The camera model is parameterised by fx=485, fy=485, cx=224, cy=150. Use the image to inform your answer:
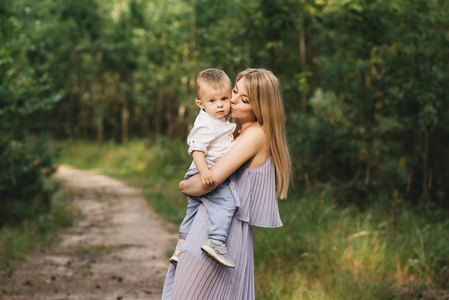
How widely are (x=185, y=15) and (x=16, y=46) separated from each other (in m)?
14.1

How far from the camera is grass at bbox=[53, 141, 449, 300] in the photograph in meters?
4.78

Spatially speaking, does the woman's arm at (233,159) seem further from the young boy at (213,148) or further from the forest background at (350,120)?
the forest background at (350,120)

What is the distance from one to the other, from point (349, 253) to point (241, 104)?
3.27 meters

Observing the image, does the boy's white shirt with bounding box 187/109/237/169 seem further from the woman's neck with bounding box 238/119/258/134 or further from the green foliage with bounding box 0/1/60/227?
the green foliage with bounding box 0/1/60/227

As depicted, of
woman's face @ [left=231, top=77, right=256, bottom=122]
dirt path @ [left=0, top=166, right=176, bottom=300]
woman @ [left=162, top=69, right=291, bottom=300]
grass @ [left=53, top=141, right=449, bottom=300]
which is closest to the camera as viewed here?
woman @ [left=162, top=69, right=291, bottom=300]

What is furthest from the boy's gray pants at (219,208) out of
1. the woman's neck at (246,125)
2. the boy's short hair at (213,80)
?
the boy's short hair at (213,80)

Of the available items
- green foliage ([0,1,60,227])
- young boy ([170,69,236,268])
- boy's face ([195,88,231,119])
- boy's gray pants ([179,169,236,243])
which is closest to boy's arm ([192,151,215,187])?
young boy ([170,69,236,268])

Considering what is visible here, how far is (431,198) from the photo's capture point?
23.9 feet

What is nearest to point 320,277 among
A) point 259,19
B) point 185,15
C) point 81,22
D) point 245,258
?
point 245,258

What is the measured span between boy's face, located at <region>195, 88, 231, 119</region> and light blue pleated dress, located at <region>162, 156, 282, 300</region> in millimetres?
335

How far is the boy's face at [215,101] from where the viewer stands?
2682 millimetres

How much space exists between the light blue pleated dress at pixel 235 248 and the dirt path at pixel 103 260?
3.16m

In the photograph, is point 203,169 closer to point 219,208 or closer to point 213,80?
point 219,208

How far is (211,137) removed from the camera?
2.62 meters
